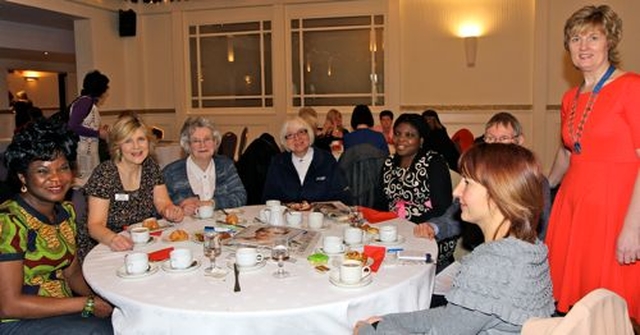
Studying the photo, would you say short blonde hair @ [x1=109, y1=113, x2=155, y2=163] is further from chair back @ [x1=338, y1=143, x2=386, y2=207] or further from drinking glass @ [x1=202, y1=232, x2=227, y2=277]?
chair back @ [x1=338, y1=143, x2=386, y2=207]

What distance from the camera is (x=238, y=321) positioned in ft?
5.09

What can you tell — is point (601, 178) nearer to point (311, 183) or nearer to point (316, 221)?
point (316, 221)

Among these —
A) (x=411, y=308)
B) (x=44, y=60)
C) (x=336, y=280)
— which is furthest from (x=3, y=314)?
(x=44, y=60)

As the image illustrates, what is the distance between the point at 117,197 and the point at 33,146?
2.52ft

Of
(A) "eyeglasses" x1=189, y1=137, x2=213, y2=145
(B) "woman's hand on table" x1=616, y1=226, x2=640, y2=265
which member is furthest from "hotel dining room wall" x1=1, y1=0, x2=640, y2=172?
(B) "woman's hand on table" x1=616, y1=226, x2=640, y2=265

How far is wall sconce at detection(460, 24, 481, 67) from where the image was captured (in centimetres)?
771

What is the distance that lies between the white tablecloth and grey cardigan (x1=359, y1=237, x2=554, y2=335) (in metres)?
0.28

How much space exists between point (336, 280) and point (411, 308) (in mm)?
290

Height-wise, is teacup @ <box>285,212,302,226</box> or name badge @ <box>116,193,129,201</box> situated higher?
name badge @ <box>116,193,129,201</box>

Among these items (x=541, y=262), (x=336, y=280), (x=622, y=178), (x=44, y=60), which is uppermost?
(x=44, y=60)

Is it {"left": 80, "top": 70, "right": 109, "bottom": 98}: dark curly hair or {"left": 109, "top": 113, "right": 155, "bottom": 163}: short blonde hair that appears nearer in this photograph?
{"left": 109, "top": 113, "right": 155, "bottom": 163}: short blonde hair

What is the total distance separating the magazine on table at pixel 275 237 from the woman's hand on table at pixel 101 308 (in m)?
0.50

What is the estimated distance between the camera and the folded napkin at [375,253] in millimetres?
1927

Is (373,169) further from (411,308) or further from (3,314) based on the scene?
(3,314)
